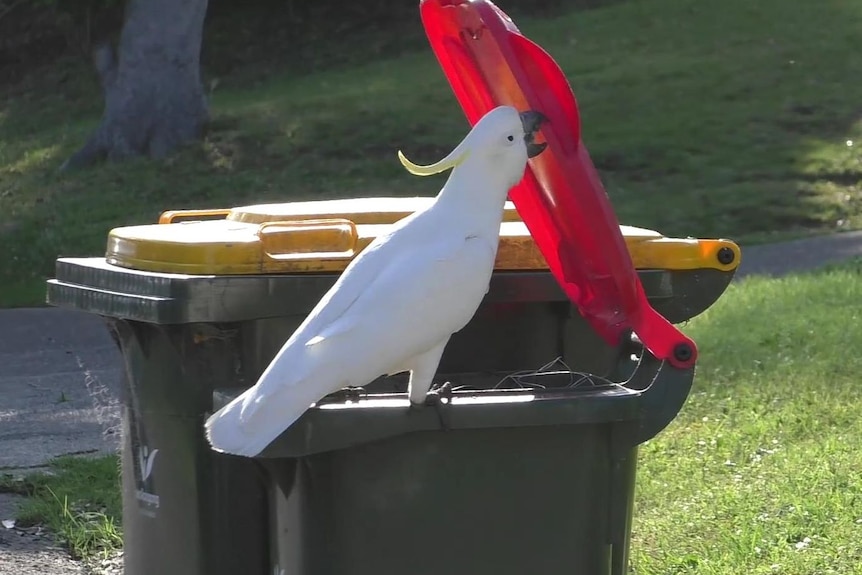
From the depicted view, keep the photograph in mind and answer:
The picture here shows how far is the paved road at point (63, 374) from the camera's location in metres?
5.89

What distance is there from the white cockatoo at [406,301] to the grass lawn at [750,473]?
5.55ft

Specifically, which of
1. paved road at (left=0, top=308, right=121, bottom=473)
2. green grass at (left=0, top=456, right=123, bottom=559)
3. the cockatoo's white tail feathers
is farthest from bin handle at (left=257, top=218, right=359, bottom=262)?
paved road at (left=0, top=308, right=121, bottom=473)

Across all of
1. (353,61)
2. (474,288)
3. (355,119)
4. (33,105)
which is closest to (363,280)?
(474,288)

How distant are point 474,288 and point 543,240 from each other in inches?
17.1

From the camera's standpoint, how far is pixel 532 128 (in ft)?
9.35

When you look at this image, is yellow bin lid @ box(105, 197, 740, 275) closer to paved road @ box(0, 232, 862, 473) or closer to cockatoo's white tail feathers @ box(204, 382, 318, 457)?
cockatoo's white tail feathers @ box(204, 382, 318, 457)

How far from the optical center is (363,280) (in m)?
2.68

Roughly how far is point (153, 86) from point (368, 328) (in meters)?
11.6

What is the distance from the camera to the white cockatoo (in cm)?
255

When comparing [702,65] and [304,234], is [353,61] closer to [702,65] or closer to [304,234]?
[702,65]

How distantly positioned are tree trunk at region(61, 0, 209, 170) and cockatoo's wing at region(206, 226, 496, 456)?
36.6 ft

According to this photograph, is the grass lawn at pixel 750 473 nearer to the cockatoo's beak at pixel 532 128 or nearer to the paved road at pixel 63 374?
the paved road at pixel 63 374

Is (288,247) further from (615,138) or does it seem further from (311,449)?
(615,138)

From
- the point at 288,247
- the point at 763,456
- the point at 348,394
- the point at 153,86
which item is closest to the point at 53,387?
the point at 763,456
